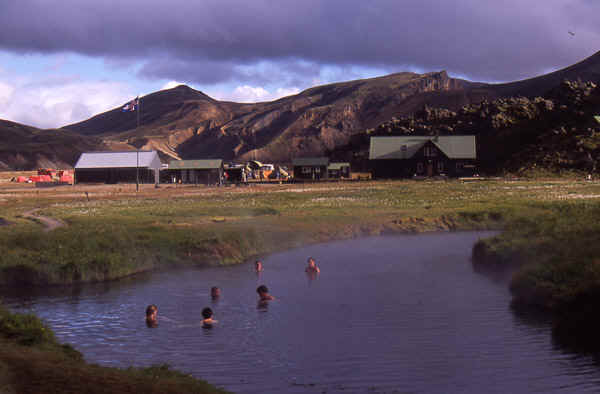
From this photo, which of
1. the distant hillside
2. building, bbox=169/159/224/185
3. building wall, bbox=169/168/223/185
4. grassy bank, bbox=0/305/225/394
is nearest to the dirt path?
grassy bank, bbox=0/305/225/394

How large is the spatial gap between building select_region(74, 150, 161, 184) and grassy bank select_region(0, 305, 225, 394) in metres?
111

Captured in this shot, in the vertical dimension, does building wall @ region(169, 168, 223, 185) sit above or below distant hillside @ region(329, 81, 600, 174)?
below

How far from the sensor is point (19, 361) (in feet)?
40.2

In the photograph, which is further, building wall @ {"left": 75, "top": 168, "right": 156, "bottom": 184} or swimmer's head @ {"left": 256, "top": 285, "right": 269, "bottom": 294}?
building wall @ {"left": 75, "top": 168, "right": 156, "bottom": 184}

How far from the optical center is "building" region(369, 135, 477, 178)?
117 m

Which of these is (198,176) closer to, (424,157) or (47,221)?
(424,157)

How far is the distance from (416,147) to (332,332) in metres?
105

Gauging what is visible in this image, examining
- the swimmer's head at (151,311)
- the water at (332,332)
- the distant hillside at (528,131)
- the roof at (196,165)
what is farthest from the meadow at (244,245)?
the roof at (196,165)

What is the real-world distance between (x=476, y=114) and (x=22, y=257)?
154368 mm

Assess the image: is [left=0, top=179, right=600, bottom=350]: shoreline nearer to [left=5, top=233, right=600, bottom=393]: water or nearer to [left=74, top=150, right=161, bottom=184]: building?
[left=5, top=233, right=600, bottom=393]: water

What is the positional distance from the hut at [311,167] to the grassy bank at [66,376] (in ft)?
394

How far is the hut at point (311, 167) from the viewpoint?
134m

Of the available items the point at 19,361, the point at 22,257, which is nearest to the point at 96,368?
the point at 19,361

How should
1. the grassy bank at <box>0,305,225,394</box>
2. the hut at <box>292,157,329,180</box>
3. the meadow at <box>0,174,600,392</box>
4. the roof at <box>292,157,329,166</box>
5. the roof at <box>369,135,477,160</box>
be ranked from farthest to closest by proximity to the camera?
the hut at <box>292,157,329,180</box> < the roof at <box>292,157,329,166</box> < the roof at <box>369,135,477,160</box> < the meadow at <box>0,174,600,392</box> < the grassy bank at <box>0,305,225,394</box>
